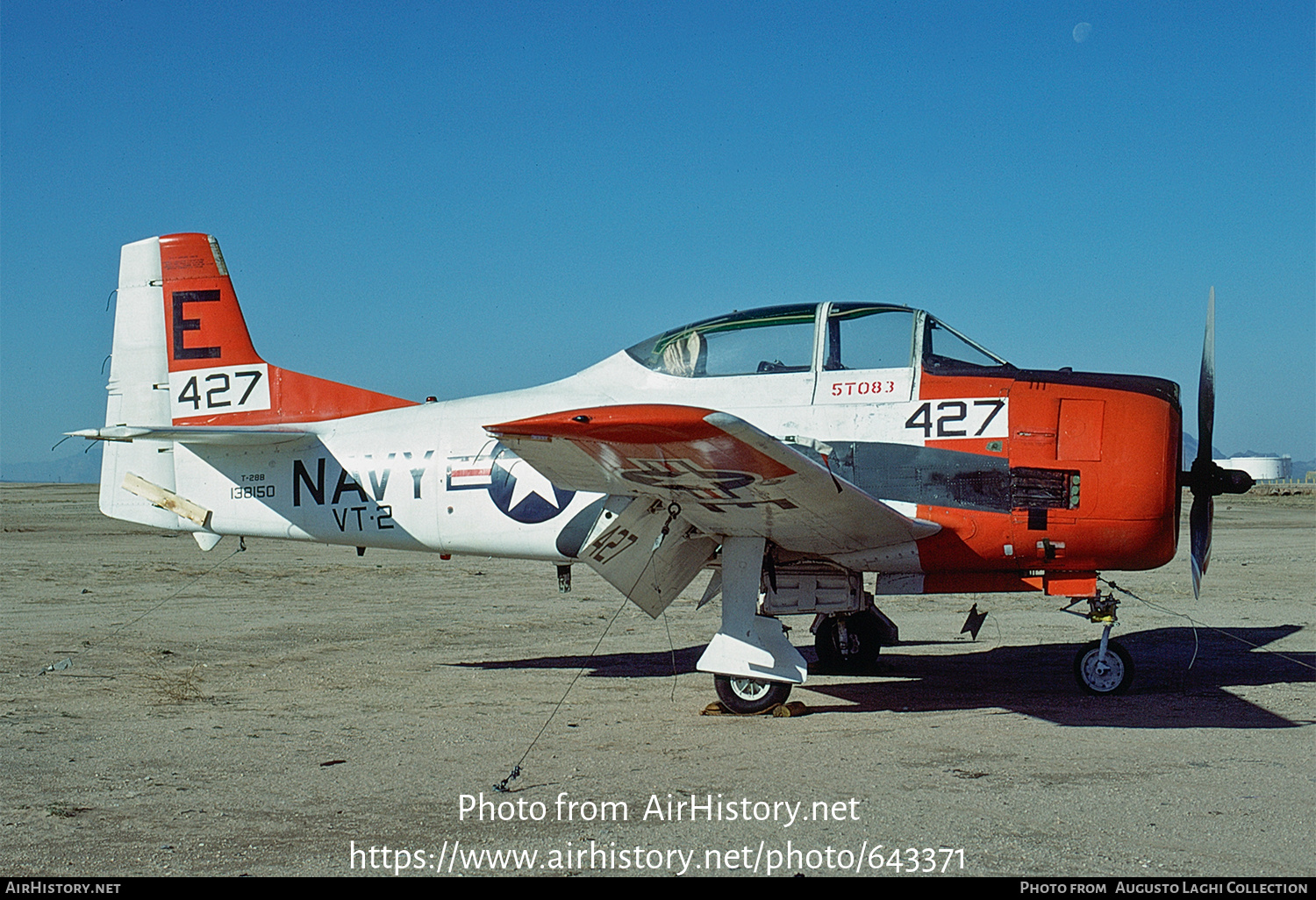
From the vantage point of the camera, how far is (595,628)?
1205 centimetres

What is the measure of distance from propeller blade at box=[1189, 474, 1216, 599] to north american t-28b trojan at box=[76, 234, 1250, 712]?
3 cm

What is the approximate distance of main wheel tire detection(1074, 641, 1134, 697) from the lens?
7.77 m

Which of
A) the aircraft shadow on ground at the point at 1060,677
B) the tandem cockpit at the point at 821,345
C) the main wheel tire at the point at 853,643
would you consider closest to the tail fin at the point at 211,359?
the aircraft shadow on ground at the point at 1060,677

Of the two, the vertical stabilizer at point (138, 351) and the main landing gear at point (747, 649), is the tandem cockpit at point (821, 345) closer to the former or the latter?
the main landing gear at point (747, 649)

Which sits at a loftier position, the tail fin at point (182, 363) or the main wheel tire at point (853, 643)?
the tail fin at point (182, 363)

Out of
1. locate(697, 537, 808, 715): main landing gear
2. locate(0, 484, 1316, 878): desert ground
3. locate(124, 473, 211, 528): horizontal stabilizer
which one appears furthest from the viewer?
locate(124, 473, 211, 528): horizontal stabilizer

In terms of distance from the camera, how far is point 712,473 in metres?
6.19

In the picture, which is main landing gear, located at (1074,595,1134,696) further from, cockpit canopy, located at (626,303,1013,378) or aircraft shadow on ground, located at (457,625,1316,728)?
cockpit canopy, located at (626,303,1013,378)

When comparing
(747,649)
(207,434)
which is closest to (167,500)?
(207,434)

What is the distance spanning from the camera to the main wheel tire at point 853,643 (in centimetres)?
954

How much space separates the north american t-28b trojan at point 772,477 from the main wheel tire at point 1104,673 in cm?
2

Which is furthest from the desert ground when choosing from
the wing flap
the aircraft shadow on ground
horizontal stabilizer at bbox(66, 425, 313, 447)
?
horizontal stabilizer at bbox(66, 425, 313, 447)
